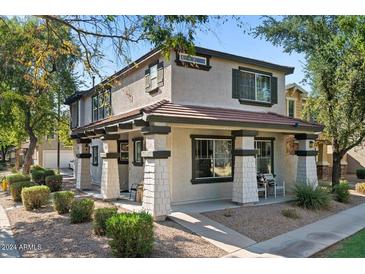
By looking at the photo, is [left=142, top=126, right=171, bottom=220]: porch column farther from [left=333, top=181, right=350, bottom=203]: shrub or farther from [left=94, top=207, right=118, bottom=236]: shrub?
[left=333, top=181, right=350, bottom=203]: shrub

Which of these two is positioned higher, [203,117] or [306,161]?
[203,117]

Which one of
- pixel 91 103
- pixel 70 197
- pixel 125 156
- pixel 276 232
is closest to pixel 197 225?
pixel 276 232

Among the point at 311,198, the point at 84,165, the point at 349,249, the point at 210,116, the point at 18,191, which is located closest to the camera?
the point at 349,249

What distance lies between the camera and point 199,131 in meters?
12.4

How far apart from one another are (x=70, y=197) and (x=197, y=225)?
14.9 feet

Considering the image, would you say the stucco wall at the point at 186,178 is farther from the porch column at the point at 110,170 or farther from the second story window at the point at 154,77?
the porch column at the point at 110,170

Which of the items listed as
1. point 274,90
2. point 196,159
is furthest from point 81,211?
point 274,90

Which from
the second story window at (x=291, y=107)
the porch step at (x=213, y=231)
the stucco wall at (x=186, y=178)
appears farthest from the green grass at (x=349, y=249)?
the second story window at (x=291, y=107)

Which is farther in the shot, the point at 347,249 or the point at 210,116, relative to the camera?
the point at 210,116

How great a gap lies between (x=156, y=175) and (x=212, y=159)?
4119mm

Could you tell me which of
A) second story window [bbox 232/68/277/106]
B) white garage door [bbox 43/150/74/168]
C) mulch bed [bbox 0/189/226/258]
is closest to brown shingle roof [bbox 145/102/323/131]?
second story window [bbox 232/68/277/106]

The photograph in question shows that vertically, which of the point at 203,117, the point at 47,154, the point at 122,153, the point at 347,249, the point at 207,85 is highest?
the point at 207,85

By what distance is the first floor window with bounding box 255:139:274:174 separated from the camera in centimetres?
1436

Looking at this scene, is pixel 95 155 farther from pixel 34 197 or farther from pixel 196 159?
pixel 196 159
